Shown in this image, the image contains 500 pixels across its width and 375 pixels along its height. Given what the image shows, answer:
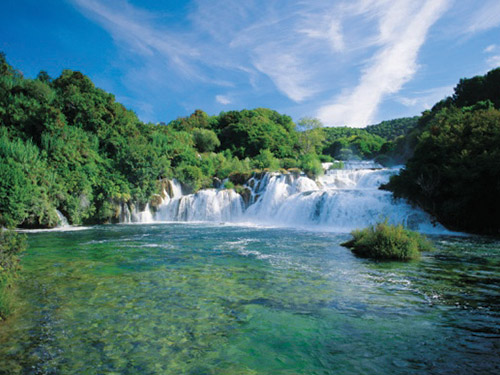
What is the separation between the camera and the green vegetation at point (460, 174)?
50.7ft

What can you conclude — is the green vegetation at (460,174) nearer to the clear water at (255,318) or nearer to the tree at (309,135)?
the clear water at (255,318)

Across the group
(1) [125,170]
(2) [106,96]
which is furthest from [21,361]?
(2) [106,96]

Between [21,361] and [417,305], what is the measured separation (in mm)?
5916

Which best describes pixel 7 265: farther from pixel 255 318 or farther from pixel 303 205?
pixel 303 205

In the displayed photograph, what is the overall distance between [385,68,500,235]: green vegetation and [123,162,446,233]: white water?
1.50 metres

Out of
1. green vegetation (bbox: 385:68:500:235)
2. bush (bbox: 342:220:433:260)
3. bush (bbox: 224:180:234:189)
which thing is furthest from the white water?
bush (bbox: 342:220:433:260)

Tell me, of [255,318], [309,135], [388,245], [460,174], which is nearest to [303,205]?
[460,174]

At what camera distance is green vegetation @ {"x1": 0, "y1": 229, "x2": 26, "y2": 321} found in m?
4.70

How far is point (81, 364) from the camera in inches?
137

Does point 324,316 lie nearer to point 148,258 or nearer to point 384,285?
point 384,285

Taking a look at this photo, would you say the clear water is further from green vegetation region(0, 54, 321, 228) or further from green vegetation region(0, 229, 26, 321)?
green vegetation region(0, 54, 321, 228)

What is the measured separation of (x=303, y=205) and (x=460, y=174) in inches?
409

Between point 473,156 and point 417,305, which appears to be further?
point 473,156

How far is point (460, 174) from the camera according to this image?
15758 mm
